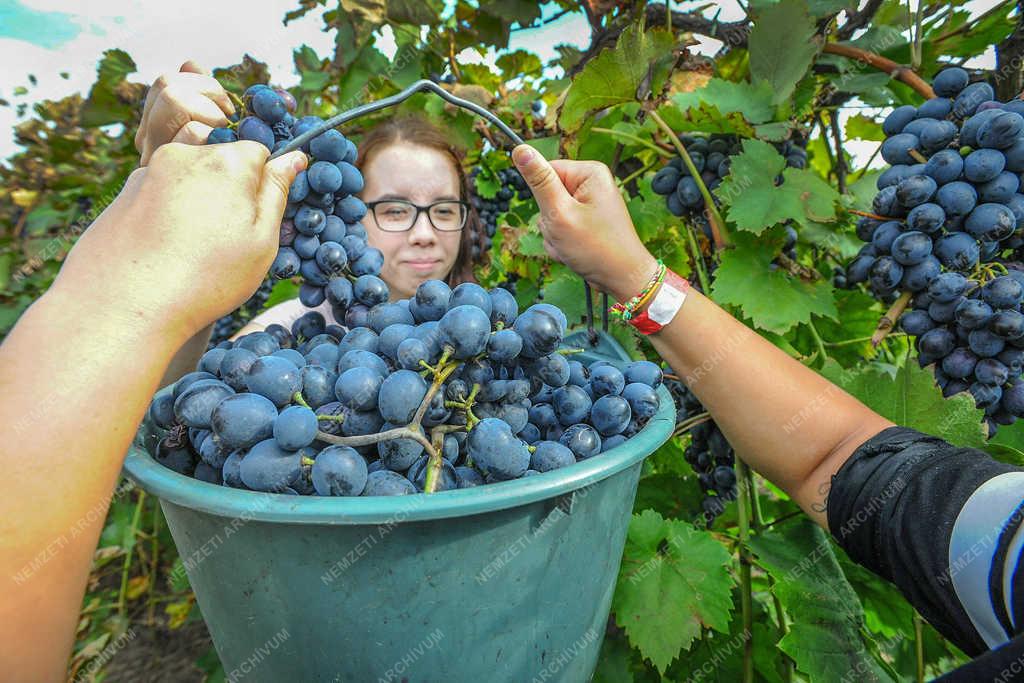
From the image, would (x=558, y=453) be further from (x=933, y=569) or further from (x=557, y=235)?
(x=933, y=569)

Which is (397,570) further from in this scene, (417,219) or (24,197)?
(24,197)

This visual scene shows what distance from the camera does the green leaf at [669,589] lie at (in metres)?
0.88

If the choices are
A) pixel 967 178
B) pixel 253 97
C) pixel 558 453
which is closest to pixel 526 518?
pixel 558 453

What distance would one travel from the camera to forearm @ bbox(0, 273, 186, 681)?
425 millimetres

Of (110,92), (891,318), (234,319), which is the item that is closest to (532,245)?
(891,318)

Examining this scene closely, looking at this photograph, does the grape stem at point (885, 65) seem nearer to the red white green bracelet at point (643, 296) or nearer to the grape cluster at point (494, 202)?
the red white green bracelet at point (643, 296)

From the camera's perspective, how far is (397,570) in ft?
1.56

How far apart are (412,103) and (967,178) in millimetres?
1367

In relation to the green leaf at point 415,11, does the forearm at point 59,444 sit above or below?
below

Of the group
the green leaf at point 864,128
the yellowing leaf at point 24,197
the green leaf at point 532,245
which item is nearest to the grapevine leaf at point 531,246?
the green leaf at point 532,245

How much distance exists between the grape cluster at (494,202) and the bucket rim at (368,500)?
1.76m

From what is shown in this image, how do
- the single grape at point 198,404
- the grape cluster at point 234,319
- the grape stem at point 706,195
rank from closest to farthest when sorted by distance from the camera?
the single grape at point 198,404
the grape stem at point 706,195
the grape cluster at point 234,319

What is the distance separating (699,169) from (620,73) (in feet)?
1.12

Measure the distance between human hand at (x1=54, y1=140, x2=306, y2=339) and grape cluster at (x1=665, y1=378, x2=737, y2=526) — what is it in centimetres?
91
